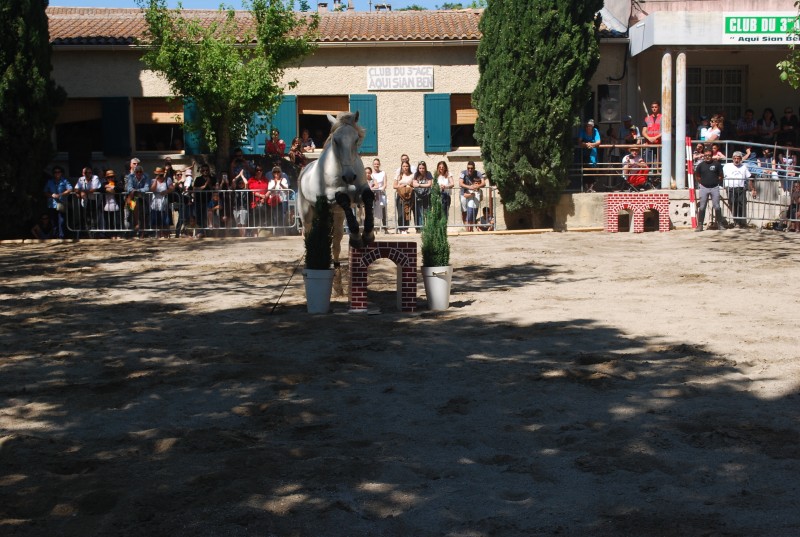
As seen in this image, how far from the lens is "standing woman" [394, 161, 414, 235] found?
21609 mm

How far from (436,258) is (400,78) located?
1390 cm

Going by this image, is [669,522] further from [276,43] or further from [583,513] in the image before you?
[276,43]

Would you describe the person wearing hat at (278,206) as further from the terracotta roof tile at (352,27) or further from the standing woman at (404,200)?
the terracotta roof tile at (352,27)

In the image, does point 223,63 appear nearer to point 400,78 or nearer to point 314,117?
point 314,117

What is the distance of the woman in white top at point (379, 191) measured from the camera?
2156 centimetres

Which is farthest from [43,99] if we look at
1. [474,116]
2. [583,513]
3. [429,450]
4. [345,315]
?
[583,513]

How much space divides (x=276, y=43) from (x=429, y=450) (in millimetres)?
17240

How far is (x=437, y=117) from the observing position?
24.7 meters

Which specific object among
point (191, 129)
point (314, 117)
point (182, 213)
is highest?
point (314, 117)

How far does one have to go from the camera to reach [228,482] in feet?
19.5

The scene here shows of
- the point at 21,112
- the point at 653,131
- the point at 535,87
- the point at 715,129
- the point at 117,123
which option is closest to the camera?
the point at 21,112

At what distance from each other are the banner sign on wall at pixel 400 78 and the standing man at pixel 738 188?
740 cm

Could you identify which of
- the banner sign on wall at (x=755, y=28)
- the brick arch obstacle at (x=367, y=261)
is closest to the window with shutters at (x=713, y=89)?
the banner sign on wall at (x=755, y=28)

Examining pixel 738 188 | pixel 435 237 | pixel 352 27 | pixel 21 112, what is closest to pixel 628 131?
pixel 738 188
